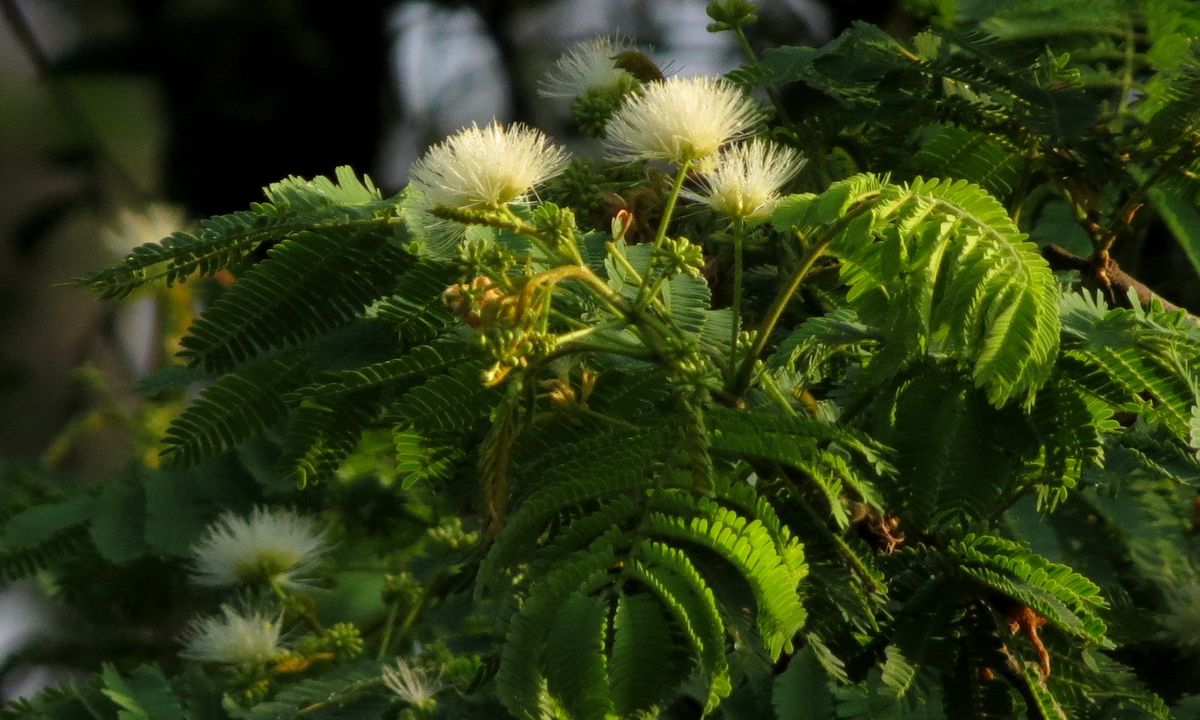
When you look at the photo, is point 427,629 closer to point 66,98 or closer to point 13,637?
point 13,637

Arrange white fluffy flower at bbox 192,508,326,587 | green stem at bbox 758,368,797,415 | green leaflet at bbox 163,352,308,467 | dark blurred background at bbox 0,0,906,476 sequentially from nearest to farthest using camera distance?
green stem at bbox 758,368,797,415, green leaflet at bbox 163,352,308,467, white fluffy flower at bbox 192,508,326,587, dark blurred background at bbox 0,0,906,476

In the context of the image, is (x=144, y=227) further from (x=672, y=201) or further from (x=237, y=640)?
(x=672, y=201)

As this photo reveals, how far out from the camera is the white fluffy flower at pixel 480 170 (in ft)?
4.70

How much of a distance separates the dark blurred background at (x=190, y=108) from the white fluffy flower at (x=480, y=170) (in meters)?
2.19

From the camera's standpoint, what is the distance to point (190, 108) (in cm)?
442

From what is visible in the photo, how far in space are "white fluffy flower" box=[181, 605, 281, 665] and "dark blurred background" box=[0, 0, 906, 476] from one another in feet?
4.78

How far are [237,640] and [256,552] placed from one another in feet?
0.60

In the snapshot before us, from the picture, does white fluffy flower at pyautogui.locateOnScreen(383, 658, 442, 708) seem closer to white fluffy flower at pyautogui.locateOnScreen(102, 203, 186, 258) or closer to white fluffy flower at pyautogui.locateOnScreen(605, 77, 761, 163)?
white fluffy flower at pyautogui.locateOnScreen(605, 77, 761, 163)

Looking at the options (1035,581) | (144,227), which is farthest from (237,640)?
(144,227)

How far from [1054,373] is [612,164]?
577 millimetres

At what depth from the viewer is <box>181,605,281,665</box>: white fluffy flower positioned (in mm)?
2236

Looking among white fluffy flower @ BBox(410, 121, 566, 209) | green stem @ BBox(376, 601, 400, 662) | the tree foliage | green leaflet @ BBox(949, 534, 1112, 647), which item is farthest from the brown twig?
green stem @ BBox(376, 601, 400, 662)

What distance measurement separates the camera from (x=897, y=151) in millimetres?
1877

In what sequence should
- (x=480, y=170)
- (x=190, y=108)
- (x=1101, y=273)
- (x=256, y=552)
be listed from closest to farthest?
(x=480, y=170) → (x=1101, y=273) → (x=256, y=552) → (x=190, y=108)
